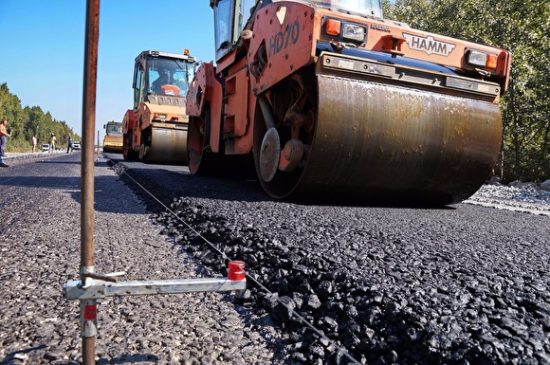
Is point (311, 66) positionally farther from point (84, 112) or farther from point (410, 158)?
point (84, 112)

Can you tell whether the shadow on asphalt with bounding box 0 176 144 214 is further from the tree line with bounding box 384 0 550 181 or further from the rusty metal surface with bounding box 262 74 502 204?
the tree line with bounding box 384 0 550 181

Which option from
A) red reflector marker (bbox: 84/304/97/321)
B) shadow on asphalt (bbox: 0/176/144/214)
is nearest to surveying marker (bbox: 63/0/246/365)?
red reflector marker (bbox: 84/304/97/321)

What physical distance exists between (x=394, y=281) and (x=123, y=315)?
1.09m

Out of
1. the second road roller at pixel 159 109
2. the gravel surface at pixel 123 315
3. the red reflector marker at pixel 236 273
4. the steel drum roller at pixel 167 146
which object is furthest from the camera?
the second road roller at pixel 159 109

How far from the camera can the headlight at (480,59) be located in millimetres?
4215

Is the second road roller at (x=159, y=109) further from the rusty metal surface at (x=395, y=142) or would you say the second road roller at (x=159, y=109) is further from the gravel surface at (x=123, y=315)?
the gravel surface at (x=123, y=315)

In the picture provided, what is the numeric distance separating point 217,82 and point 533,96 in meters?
10.6

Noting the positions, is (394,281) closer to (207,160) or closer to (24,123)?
(207,160)

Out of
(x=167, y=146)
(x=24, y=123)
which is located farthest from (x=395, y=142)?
(x=24, y=123)

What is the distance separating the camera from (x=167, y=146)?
39.4 feet

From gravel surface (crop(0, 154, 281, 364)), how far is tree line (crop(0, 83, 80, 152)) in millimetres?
40982

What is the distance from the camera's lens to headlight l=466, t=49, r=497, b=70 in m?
4.21

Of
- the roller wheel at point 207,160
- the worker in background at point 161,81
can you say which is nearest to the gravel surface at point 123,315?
the roller wheel at point 207,160

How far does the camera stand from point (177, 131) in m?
12.0
